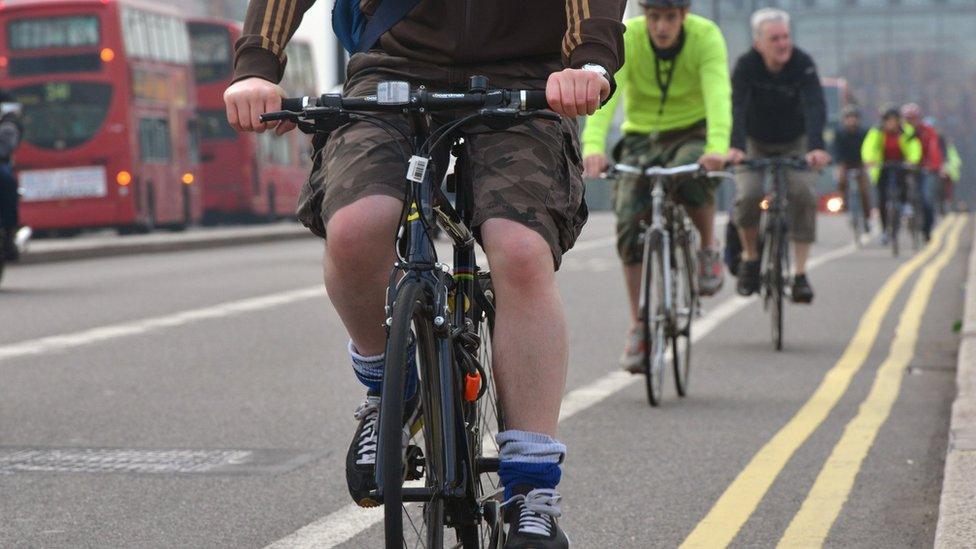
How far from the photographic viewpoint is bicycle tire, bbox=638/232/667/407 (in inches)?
306

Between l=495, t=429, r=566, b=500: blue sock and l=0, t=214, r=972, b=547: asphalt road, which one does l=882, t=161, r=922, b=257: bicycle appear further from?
l=495, t=429, r=566, b=500: blue sock

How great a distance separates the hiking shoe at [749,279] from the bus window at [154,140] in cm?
2153

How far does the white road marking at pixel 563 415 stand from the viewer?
4922 mm

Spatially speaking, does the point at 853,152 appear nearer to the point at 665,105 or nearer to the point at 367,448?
the point at 665,105

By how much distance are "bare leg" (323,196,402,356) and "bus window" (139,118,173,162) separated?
28032mm

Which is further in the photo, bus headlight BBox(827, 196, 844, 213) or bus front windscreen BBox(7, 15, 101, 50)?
bus front windscreen BBox(7, 15, 101, 50)

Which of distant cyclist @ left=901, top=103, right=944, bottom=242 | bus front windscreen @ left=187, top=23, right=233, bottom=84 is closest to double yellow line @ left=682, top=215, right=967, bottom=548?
distant cyclist @ left=901, top=103, right=944, bottom=242

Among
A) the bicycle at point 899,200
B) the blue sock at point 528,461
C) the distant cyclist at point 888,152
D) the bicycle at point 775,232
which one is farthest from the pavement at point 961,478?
the distant cyclist at point 888,152

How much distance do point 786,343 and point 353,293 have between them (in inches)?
288

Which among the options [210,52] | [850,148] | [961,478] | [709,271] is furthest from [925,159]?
[961,478]

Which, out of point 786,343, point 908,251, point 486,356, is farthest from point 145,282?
point 486,356

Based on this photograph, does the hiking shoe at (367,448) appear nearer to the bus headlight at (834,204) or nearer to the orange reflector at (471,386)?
the orange reflector at (471,386)

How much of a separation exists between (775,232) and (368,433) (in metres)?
7.26

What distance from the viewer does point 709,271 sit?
8.80 meters
